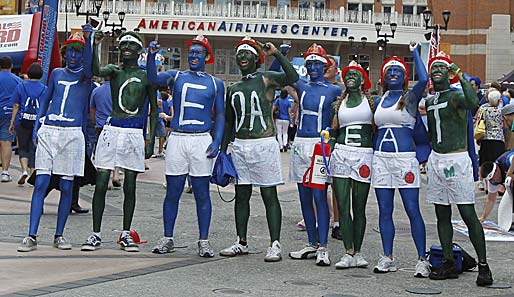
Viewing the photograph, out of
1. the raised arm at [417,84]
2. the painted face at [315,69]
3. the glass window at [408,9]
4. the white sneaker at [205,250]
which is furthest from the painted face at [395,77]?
the glass window at [408,9]

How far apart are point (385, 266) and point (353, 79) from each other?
1.85 m

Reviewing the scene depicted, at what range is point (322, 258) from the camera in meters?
8.50

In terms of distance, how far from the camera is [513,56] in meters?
55.2

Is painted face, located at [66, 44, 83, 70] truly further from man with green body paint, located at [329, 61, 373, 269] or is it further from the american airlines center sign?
the american airlines center sign

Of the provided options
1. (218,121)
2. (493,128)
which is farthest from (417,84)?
(493,128)

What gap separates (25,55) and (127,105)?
1065 cm

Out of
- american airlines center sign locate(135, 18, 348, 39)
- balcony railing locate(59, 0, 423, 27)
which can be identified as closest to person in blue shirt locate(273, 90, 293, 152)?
american airlines center sign locate(135, 18, 348, 39)

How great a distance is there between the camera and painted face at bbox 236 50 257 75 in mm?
9000

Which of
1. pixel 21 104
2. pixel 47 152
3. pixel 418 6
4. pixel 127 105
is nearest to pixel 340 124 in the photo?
pixel 127 105

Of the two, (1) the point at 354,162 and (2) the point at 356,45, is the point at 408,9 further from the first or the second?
(1) the point at 354,162

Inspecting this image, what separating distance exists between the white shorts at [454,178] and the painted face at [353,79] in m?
1.13

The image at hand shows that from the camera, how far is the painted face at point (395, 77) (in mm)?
8281

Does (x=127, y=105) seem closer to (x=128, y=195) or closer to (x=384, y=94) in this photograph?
(x=128, y=195)

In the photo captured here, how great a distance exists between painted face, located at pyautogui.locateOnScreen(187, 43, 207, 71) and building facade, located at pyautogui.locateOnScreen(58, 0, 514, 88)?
1753 inches
